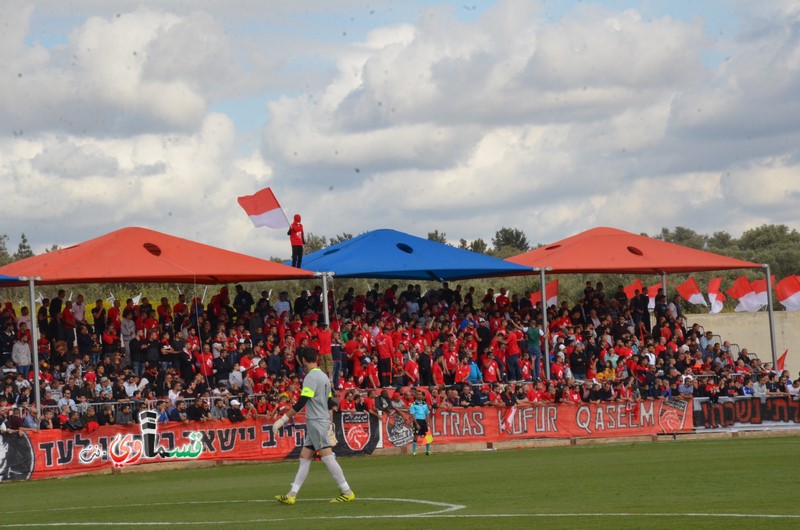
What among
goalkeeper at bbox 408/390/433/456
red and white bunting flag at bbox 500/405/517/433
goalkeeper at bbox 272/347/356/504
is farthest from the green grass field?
red and white bunting flag at bbox 500/405/517/433

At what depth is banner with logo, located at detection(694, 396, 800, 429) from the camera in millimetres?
31469

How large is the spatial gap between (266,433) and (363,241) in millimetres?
9522

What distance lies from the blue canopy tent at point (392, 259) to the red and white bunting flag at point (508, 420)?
17.8 feet

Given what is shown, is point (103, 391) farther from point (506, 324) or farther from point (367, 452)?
point (506, 324)

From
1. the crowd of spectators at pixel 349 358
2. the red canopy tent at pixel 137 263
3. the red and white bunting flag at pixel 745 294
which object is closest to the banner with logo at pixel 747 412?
the crowd of spectators at pixel 349 358

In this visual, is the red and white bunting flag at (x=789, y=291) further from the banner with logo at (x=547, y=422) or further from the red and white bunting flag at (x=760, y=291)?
the banner with logo at (x=547, y=422)

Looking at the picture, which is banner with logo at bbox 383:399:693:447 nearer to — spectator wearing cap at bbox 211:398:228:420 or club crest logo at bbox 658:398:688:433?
club crest logo at bbox 658:398:688:433

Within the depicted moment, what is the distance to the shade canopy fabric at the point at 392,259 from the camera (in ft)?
110

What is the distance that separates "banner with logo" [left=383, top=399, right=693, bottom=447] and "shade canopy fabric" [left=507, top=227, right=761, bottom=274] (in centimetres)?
618

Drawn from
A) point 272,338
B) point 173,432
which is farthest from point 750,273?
point 173,432

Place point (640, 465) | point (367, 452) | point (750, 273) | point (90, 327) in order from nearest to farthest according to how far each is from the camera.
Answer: point (640, 465) → point (367, 452) → point (90, 327) → point (750, 273)

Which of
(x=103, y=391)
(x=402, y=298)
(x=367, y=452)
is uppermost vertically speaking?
(x=402, y=298)

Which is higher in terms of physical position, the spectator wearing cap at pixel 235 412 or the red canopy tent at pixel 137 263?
the red canopy tent at pixel 137 263

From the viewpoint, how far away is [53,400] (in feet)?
87.6
